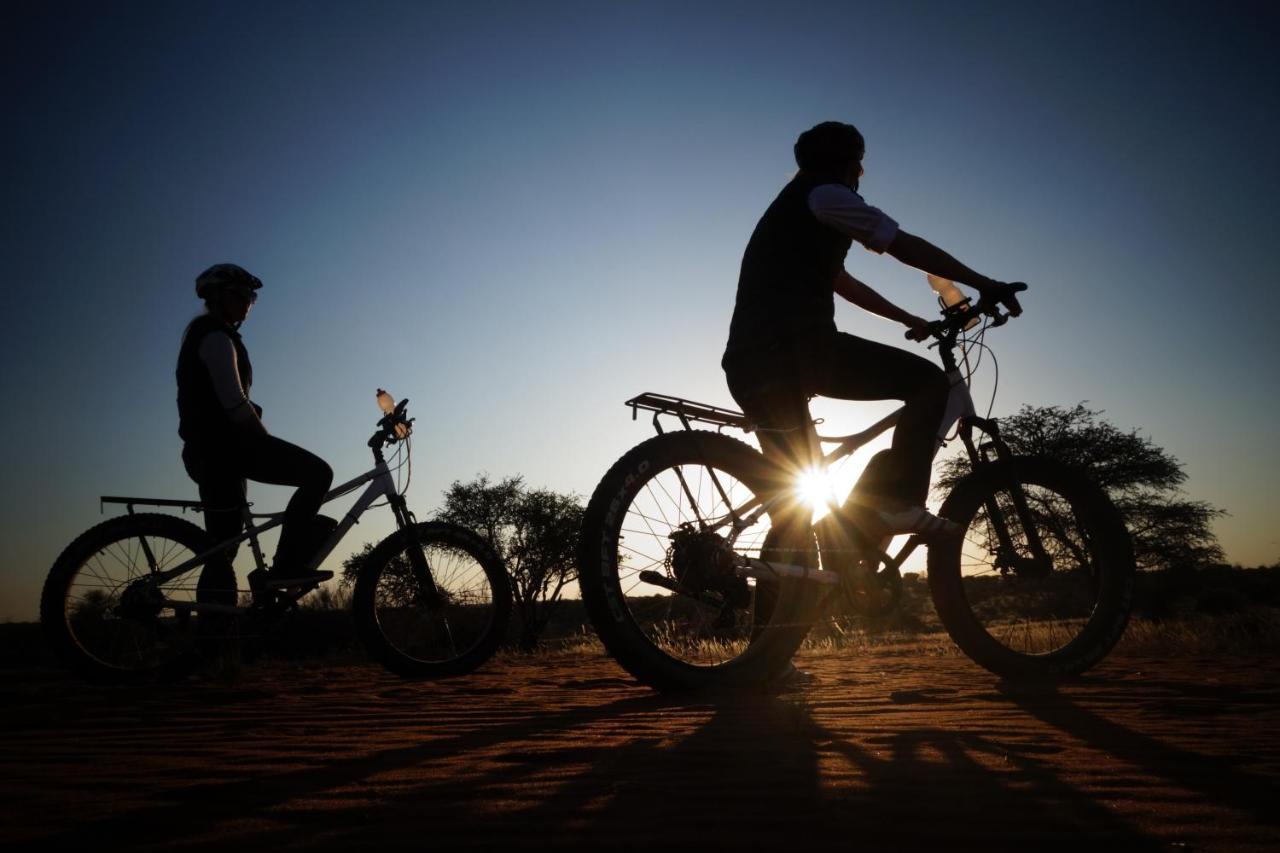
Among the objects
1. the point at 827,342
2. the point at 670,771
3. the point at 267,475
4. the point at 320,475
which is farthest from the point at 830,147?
the point at 267,475

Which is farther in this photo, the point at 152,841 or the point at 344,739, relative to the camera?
the point at 344,739

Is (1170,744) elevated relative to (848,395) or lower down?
lower down

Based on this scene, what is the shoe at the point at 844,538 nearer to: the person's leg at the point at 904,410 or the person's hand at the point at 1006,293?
the person's leg at the point at 904,410

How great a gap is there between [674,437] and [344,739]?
179cm

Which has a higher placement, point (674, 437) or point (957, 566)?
point (674, 437)

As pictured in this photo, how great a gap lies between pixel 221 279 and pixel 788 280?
12.7ft

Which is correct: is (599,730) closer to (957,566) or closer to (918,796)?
(918,796)

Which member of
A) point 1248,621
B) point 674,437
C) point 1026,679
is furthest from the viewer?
point 1248,621

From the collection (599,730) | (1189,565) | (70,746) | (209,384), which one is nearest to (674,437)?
(599,730)

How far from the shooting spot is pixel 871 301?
453 cm

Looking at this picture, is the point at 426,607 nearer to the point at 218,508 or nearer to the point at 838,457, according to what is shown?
the point at 218,508

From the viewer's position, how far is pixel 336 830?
149 centimetres

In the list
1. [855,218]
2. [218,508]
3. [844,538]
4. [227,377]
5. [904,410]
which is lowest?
[844,538]

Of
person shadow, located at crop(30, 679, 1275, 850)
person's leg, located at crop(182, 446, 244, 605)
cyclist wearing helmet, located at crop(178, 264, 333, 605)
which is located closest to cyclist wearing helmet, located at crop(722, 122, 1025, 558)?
person shadow, located at crop(30, 679, 1275, 850)
